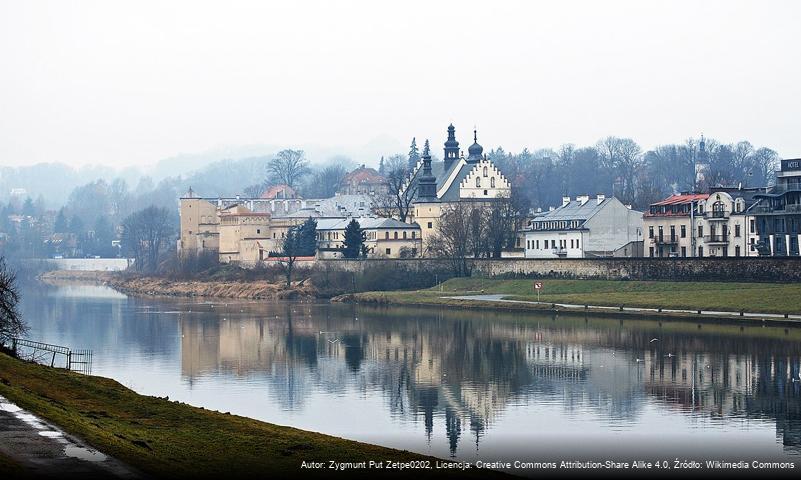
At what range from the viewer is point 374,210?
103 meters

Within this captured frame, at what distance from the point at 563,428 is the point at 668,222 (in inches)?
1862

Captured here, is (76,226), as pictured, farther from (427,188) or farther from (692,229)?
(692,229)

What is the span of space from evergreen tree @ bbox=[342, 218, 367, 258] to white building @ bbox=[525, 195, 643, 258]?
13.5m

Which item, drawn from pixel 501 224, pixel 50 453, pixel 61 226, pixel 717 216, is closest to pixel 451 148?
pixel 501 224

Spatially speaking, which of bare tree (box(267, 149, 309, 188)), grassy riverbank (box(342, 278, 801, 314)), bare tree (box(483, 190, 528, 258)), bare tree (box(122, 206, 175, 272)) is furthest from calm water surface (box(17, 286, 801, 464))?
bare tree (box(267, 149, 309, 188))

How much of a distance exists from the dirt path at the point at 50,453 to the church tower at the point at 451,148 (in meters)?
84.9

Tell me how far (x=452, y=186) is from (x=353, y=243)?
12363 mm

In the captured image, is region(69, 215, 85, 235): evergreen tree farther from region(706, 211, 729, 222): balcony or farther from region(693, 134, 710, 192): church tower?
region(706, 211, 729, 222): balcony

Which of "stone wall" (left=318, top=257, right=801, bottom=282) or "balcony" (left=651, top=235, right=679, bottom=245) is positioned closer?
"stone wall" (left=318, top=257, right=801, bottom=282)

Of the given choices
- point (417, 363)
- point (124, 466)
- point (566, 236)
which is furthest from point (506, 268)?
point (124, 466)

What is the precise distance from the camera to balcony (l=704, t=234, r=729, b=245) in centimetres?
6956

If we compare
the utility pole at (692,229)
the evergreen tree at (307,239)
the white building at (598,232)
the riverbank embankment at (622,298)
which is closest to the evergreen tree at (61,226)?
the evergreen tree at (307,239)

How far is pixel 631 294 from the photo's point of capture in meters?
63.2

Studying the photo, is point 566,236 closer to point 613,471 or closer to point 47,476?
point 613,471
